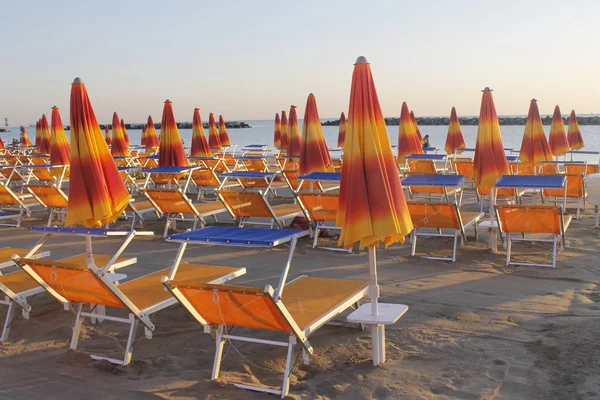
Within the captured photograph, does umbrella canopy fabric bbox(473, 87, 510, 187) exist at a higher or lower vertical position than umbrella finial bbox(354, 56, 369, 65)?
lower

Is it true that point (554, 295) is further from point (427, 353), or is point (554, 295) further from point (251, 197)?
point (251, 197)

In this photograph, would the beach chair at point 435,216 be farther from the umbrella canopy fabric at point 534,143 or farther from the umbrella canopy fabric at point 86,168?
the umbrella canopy fabric at point 534,143

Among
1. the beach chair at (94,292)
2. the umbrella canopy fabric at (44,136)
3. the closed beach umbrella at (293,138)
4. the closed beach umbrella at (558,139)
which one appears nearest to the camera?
the beach chair at (94,292)

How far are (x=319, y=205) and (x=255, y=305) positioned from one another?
13.7ft

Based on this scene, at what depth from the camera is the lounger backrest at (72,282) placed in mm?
3961

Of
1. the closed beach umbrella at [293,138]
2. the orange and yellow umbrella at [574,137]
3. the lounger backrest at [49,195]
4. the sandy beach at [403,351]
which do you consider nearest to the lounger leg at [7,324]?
the sandy beach at [403,351]

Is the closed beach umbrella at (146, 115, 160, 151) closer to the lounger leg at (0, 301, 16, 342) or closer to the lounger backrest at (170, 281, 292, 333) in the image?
the lounger leg at (0, 301, 16, 342)

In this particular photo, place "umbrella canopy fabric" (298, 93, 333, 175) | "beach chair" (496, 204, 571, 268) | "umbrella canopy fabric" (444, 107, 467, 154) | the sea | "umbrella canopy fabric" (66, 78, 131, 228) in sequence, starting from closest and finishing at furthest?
"umbrella canopy fabric" (66, 78, 131, 228) → "beach chair" (496, 204, 571, 268) → "umbrella canopy fabric" (298, 93, 333, 175) → "umbrella canopy fabric" (444, 107, 467, 154) → the sea

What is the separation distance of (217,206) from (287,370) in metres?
5.62

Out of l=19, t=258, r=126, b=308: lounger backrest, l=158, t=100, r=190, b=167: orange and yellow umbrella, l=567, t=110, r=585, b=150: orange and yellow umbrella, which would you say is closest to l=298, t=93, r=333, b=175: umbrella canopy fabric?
l=158, t=100, r=190, b=167: orange and yellow umbrella

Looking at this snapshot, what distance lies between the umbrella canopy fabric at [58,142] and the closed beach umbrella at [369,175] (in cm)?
842

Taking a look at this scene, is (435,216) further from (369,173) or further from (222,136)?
(222,136)

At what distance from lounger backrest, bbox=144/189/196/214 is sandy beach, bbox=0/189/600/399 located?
93.5 inches

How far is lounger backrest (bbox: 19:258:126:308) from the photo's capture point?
396 centimetres
